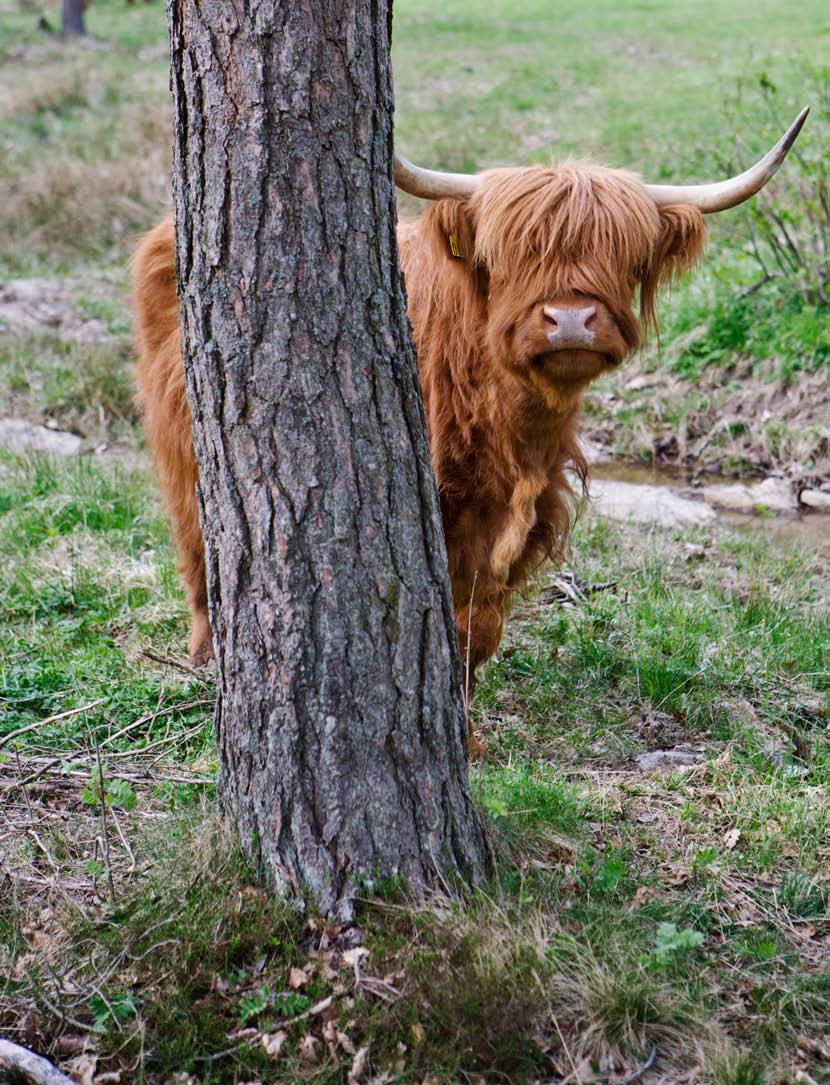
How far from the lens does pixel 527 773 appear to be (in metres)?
3.68

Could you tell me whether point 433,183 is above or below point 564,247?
above

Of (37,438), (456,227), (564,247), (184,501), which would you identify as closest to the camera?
(564,247)

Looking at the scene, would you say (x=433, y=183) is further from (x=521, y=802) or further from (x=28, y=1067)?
(x=28, y=1067)

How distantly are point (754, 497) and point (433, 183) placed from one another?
4.06m

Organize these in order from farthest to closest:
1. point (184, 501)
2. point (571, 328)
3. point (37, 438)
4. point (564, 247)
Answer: point (37, 438) < point (184, 501) < point (564, 247) < point (571, 328)

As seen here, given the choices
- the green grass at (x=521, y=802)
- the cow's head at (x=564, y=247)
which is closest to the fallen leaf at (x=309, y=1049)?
the green grass at (x=521, y=802)

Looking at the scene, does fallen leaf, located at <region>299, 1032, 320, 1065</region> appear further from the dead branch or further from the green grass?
the dead branch

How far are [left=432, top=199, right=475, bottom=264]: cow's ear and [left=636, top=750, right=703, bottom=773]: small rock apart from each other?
6.07 feet

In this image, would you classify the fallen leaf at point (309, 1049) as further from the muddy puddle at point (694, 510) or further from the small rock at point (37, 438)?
the small rock at point (37, 438)

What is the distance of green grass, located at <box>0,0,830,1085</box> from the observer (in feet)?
8.28

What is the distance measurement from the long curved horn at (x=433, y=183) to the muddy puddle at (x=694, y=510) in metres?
2.68

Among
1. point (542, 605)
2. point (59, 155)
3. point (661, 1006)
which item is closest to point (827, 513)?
point (542, 605)

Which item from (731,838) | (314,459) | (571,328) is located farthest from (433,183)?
(731,838)

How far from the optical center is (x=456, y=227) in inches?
157
